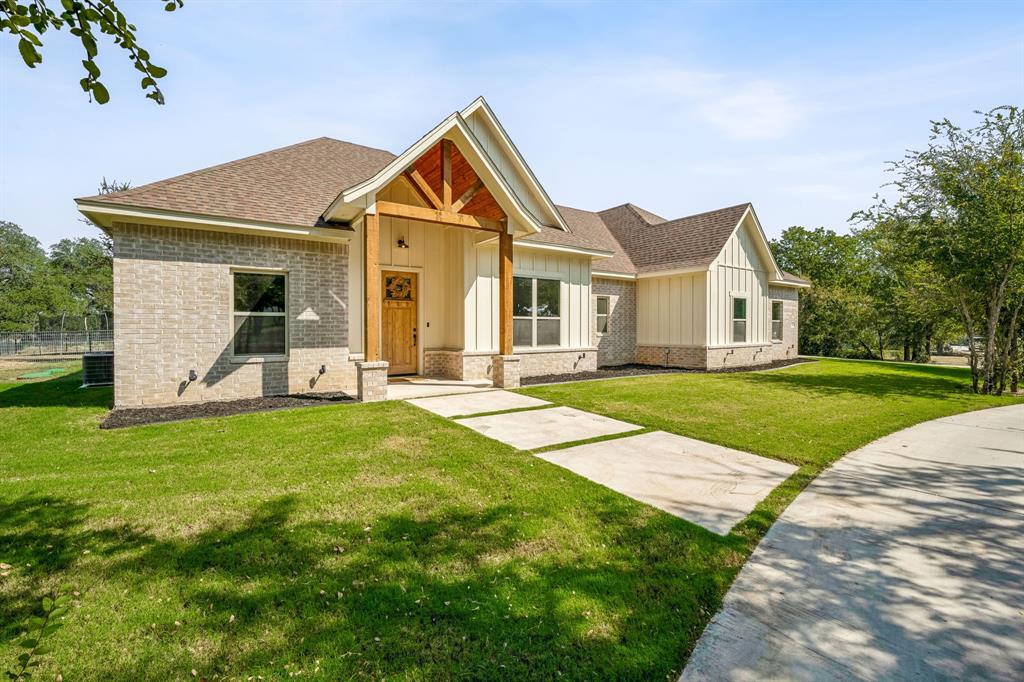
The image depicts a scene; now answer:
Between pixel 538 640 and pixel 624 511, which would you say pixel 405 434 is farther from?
pixel 538 640

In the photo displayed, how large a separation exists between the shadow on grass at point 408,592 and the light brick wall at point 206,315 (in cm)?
539

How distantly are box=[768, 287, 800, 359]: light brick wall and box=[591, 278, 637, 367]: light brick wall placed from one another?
22.6 feet

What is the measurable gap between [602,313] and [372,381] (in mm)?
9937

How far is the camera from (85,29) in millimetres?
2115

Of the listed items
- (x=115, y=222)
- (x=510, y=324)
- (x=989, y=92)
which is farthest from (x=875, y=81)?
(x=115, y=222)

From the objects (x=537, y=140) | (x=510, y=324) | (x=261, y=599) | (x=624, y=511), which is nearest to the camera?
(x=261, y=599)

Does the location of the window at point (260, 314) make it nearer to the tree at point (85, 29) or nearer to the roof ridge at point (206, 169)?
the roof ridge at point (206, 169)

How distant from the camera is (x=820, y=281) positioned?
126 feet

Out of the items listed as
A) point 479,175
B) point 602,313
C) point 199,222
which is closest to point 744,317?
point 602,313

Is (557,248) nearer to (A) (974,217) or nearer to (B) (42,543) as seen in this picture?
(A) (974,217)

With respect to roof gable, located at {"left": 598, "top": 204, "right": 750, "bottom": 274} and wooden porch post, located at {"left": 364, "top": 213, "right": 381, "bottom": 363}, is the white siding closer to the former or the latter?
wooden porch post, located at {"left": 364, "top": 213, "right": 381, "bottom": 363}

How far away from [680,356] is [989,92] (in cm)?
1006

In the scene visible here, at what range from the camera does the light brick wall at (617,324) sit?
54.2ft

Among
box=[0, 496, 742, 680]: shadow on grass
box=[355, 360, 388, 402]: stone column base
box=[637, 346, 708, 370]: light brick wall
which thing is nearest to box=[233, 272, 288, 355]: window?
box=[355, 360, 388, 402]: stone column base
